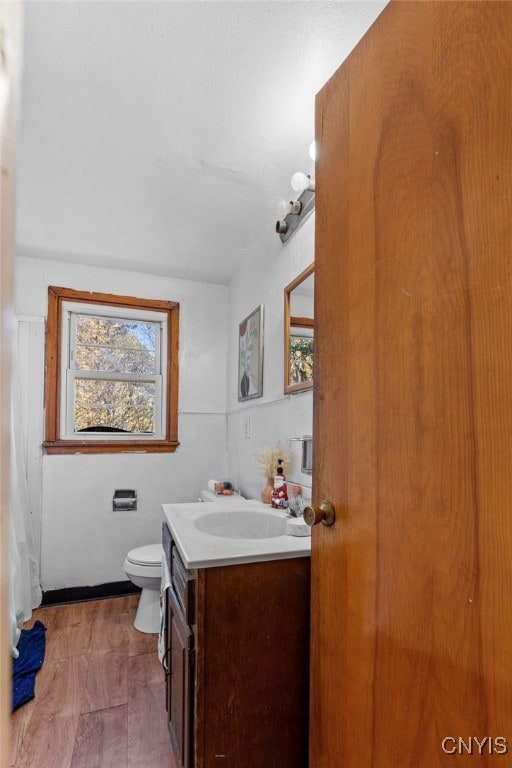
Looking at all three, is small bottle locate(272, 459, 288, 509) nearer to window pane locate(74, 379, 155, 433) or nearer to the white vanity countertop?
the white vanity countertop

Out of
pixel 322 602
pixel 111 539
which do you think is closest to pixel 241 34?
pixel 322 602

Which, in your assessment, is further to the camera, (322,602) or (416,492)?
(322,602)

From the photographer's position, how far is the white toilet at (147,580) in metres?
2.16

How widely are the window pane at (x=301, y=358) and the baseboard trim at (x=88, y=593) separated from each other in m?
1.99

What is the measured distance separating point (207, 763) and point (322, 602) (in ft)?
2.05

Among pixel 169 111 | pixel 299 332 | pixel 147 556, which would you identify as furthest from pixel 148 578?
pixel 169 111

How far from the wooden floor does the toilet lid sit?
428 mm

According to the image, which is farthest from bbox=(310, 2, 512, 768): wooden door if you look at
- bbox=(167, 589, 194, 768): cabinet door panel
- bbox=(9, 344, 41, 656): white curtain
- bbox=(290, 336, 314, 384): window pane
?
bbox=(9, 344, 41, 656): white curtain

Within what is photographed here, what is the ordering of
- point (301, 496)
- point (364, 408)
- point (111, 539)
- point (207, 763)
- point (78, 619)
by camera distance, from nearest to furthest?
point (364, 408) < point (207, 763) < point (301, 496) < point (78, 619) < point (111, 539)

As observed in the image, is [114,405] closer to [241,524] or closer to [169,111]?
[241,524]

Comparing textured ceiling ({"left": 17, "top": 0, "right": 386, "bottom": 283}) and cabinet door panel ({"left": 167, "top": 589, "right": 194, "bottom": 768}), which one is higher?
textured ceiling ({"left": 17, "top": 0, "right": 386, "bottom": 283})

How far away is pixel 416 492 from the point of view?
2.06 feet

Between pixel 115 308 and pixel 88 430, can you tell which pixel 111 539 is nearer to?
pixel 88 430

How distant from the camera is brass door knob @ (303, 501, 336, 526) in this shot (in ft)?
2.76
